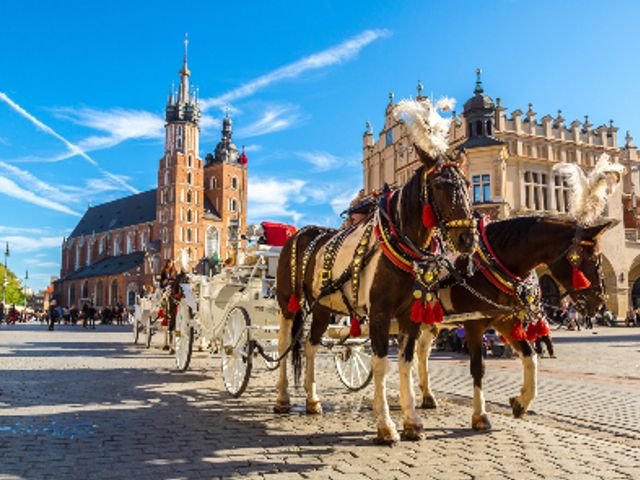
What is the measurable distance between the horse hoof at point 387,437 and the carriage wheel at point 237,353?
104 inches

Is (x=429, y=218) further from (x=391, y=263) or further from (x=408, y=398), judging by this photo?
(x=408, y=398)

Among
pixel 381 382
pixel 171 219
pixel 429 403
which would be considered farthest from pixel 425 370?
pixel 171 219

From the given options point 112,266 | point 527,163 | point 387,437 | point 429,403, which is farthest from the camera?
point 112,266

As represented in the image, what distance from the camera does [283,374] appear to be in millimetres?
6531

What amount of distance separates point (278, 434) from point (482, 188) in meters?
30.5

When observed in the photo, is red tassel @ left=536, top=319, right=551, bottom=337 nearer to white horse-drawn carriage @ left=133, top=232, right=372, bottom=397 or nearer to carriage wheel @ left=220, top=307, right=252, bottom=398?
white horse-drawn carriage @ left=133, top=232, right=372, bottom=397

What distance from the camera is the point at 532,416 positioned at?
20.5ft

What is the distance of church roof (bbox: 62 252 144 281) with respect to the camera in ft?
289

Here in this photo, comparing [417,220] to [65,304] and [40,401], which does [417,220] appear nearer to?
[40,401]

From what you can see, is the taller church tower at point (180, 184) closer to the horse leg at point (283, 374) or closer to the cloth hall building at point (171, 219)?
the cloth hall building at point (171, 219)

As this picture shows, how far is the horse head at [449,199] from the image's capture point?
14.6ft

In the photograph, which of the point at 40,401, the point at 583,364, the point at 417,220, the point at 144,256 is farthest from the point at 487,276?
the point at 144,256

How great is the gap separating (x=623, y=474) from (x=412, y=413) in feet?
5.48

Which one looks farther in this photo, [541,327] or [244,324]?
A: [244,324]
